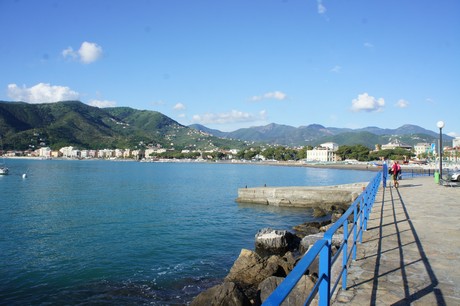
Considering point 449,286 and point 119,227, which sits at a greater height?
point 449,286

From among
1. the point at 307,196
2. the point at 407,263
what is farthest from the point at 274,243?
the point at 307,196

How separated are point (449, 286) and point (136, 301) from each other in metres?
8.84

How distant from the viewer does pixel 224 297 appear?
357 inches

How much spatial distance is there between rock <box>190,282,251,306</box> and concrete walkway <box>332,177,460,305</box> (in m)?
3.28

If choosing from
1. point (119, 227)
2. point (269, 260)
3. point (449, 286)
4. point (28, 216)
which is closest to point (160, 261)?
point (269, 260)

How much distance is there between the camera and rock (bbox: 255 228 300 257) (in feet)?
52.3

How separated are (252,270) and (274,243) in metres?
4.41

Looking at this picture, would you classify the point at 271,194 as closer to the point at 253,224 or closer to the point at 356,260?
the point at 253,224

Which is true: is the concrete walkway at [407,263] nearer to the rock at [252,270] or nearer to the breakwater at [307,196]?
the rock at [252,270]

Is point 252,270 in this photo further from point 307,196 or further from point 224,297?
point 307,196

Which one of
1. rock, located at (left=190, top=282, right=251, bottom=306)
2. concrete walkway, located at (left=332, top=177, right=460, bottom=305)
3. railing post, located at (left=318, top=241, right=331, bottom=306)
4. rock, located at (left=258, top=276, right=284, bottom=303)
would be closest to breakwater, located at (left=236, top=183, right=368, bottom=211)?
concrete walkway, located at (left=332, top=177, right=460, bottom=305)

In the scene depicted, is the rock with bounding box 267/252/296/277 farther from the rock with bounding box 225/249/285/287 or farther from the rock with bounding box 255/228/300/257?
the rock with bounding box 255/228/300/257

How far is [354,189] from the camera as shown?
28484 mm

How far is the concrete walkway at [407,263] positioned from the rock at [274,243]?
5046 mm
